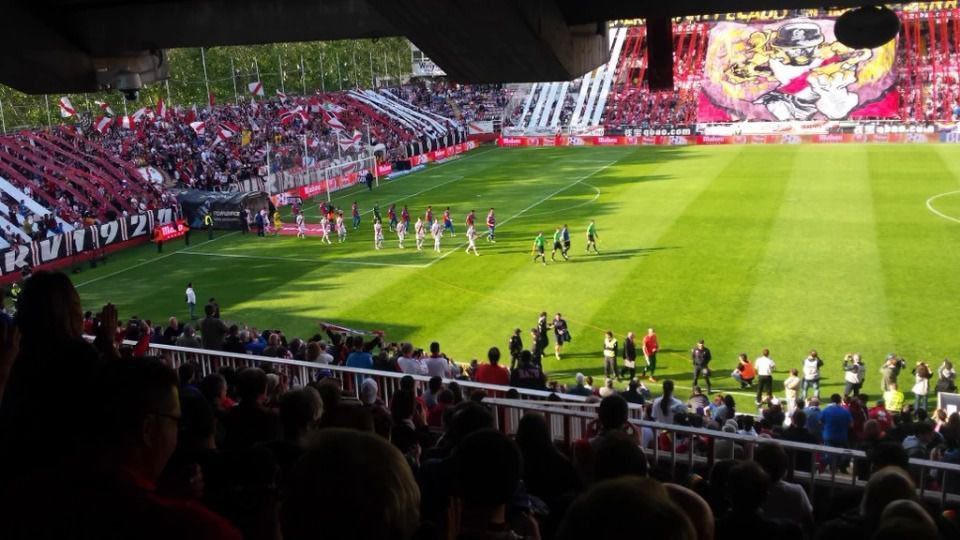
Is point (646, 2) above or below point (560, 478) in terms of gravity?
above

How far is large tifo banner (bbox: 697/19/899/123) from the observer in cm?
6481

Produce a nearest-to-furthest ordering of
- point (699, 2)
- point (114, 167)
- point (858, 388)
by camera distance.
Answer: point (699, 2)
point (858, 388)
point (114, 167)

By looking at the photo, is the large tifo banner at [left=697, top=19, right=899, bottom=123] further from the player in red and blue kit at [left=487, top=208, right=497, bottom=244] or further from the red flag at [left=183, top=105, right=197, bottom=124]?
the player in red and blue kit at [left=487, top=208, right=497, bottom=244]

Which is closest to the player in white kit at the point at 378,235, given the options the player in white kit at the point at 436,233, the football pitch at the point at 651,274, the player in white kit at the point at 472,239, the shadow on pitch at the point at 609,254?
the football pitch at the point at 651,274

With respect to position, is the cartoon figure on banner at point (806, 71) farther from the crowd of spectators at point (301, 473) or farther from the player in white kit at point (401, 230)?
the crowd of spectators at point (301, 473)

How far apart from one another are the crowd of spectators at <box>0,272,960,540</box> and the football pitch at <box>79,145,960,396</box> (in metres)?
14.2

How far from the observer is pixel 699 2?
6.06 metres

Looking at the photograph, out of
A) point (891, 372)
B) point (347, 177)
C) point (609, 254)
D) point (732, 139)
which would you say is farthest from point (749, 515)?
point (732, 139)

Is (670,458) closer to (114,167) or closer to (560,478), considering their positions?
(560,478)

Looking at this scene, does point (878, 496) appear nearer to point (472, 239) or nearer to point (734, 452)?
point (734, 452)

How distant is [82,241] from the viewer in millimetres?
32875

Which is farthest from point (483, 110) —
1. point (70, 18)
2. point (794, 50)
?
point (70, 18)

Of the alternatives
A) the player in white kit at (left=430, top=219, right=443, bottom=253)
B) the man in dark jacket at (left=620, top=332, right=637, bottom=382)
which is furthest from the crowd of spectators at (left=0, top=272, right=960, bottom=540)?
the player in white kit at (left=430, top=219, right=443, bottom=253)

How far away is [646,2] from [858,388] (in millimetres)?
13710
